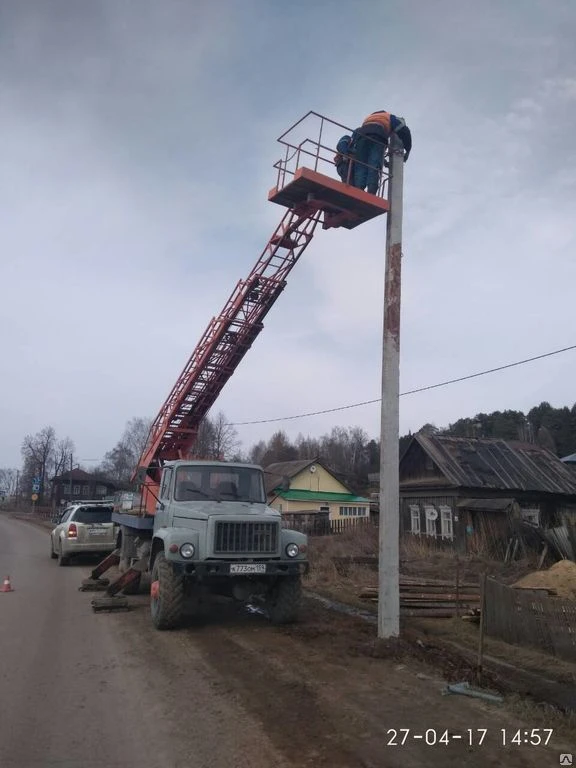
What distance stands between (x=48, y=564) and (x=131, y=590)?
6987 mm

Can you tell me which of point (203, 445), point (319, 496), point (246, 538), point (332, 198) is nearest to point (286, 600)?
point (246, 538)

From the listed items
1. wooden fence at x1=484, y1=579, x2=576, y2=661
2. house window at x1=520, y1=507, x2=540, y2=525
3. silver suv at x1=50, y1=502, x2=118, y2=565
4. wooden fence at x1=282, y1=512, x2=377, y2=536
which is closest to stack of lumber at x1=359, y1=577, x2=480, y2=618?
wooden fence at x1=484, y1=579, x2=576, y2=661

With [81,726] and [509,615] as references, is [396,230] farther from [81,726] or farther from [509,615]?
[81,726]

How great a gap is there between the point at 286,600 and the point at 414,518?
20799mm

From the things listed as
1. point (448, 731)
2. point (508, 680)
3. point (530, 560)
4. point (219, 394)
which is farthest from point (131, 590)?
point (530, 560)

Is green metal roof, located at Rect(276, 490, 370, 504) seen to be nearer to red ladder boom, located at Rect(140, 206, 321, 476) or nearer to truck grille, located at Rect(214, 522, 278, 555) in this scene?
red ladder boom, located at Rect(140, 206, 321, 476)

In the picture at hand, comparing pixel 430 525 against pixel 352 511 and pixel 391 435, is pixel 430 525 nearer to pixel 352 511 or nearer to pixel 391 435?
pixel 391 435

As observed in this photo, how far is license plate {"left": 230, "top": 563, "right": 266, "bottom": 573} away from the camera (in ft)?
27.0

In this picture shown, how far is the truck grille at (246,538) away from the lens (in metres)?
8.31

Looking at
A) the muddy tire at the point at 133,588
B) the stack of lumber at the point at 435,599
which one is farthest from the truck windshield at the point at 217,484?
the stack of lumber at the point at 435,599

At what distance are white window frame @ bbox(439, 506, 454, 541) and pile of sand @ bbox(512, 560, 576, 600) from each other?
12.8 meters

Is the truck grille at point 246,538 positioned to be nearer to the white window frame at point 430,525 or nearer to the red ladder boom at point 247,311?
the red ladder boom at point 247,311

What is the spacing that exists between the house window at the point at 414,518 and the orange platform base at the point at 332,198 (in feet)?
66.8

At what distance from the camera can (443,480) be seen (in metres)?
25.9
